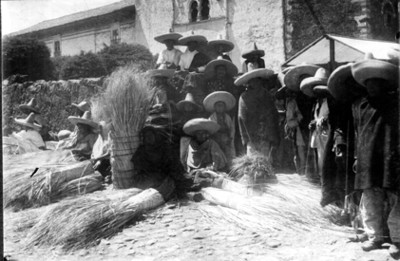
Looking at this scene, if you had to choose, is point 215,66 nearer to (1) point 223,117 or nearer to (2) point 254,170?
(1) point 223,117

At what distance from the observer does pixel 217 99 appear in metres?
6.11

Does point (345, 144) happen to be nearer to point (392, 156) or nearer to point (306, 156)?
point (392, 156)

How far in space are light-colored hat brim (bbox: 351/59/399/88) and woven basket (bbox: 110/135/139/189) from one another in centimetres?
289

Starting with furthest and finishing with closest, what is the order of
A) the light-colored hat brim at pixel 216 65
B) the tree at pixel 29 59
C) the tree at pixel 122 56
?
the tree at pixel 122 56, the tree at pixel 29 59, the light-colored hat brim at pixel 216 65

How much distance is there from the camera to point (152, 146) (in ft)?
17.1

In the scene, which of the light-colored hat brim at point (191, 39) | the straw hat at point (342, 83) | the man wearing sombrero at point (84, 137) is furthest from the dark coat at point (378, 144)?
the light-colored hat brim at point (191, 39)

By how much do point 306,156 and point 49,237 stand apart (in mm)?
3329

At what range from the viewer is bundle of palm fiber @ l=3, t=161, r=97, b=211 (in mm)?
5125

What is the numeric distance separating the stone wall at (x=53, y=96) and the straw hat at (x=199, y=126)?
15.2ft

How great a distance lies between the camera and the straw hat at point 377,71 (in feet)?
10.6

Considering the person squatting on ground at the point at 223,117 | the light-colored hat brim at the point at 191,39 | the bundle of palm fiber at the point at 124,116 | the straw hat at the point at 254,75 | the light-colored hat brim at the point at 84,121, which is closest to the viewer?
the bundle of palm fiber at the point at 124,116

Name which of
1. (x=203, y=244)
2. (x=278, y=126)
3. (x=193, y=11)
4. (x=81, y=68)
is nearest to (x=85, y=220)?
(x=203, y=244)

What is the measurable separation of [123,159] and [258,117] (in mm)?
2019

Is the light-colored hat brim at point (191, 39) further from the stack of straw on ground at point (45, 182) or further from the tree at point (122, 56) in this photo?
the tree at point (122, 56)
